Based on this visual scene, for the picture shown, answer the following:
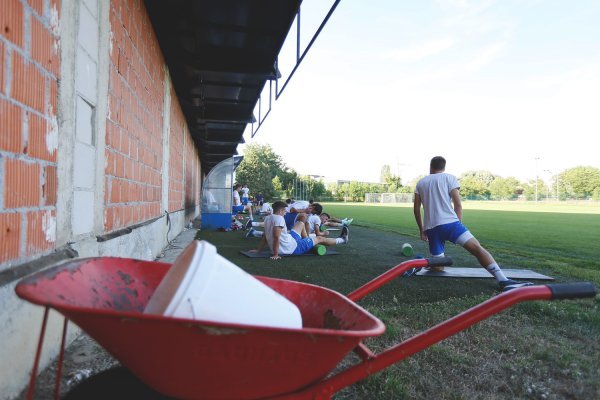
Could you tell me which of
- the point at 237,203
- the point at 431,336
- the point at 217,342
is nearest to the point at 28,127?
the point at 217,342

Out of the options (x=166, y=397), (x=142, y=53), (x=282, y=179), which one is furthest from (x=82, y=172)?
(x=282, y=179)

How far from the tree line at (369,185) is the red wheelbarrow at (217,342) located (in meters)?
51.1

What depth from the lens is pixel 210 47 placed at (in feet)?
19.2

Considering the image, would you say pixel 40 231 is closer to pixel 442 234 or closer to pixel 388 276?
pixel 388 276

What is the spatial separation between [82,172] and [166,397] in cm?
182

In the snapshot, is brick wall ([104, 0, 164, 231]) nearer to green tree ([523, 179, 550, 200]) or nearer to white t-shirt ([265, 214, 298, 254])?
white t-shirt ([265, 214, 298, 254])

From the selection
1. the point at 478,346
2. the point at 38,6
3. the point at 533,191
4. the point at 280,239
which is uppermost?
the point at 533,191

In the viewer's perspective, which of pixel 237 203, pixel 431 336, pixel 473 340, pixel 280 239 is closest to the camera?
pixel 431 336

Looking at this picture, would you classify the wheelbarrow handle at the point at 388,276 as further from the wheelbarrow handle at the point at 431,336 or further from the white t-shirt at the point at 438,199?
the white t-shirt at the point at 438,199

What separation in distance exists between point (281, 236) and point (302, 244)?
506 millimetres

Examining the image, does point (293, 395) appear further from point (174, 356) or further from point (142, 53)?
point (142, 53)

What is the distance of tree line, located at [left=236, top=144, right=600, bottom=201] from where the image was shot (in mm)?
54500

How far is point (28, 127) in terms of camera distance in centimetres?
191

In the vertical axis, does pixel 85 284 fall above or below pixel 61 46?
below
